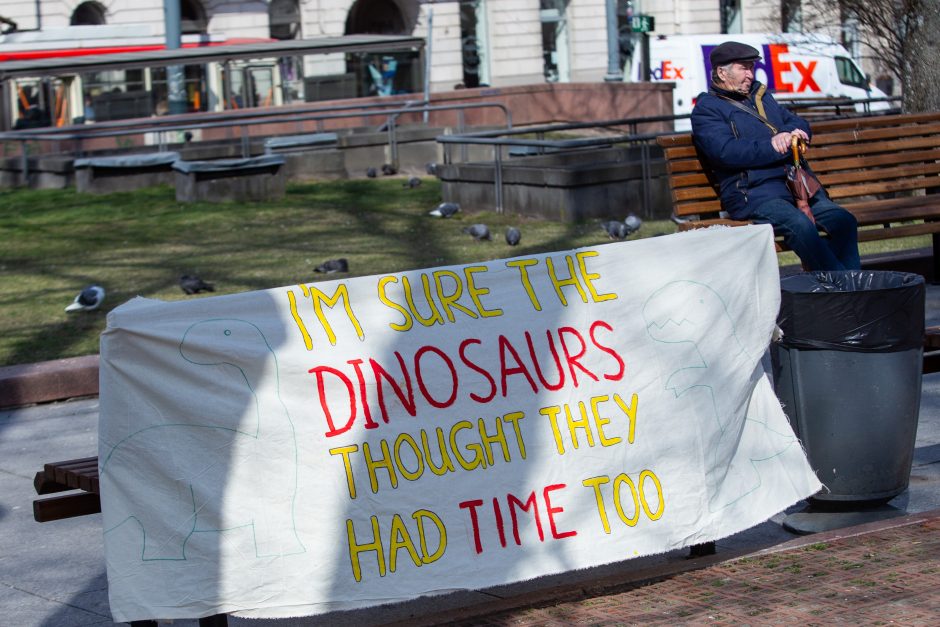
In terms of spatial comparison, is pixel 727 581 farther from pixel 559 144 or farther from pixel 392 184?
pixel 392 184

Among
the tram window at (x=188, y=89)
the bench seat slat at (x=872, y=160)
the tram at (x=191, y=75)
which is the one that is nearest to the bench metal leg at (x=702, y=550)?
the bench seat slat at (x=872, y=160)

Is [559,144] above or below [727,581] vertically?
above

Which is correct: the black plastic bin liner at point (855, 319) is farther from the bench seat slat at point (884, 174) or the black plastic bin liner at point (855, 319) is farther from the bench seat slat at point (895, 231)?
the bench seat slat at point (884, 174)

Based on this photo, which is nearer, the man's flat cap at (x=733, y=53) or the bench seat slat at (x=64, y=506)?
the bench seat slat at (x=64, y=506)

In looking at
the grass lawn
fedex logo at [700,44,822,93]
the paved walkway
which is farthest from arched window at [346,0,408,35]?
the paved walkway

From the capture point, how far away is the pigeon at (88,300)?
9930 millimetres

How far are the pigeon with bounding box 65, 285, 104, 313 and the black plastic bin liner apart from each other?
21.5ft

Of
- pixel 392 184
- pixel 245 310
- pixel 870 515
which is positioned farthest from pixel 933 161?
→ pixel 392 184

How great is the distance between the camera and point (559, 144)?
14.5 meters

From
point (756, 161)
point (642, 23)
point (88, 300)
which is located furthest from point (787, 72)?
point (756, 161)

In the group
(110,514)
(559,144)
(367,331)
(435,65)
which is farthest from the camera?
(435,65)

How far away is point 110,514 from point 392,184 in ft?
51.3

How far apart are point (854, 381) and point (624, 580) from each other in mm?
1084

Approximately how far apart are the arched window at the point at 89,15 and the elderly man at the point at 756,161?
3399 cm
